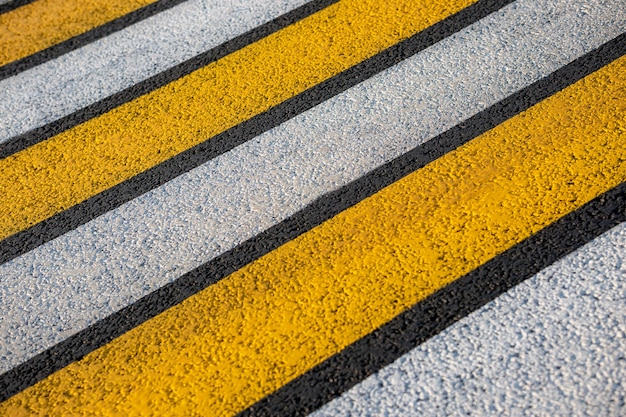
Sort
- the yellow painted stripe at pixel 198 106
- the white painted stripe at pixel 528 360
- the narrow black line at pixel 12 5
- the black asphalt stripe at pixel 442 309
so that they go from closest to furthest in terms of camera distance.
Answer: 1. the white painted stripe at pixel 528 360
2. the black asphalt stripe at pixel 442 309
3. the yellow painted stripe at pixel 198 106
4. the narrow black line at pixel 12 5

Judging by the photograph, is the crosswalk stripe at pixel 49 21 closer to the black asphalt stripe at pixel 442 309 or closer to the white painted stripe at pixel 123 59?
the white painted stripe at pixel 123 59

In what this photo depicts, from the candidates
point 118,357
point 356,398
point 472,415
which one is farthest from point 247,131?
point 472,415

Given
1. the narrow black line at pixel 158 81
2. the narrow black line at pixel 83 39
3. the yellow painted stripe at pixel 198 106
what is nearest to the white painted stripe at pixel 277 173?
the yellow painted stripe at pixel 198 106

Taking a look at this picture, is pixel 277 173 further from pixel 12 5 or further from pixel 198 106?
pixel 12 5

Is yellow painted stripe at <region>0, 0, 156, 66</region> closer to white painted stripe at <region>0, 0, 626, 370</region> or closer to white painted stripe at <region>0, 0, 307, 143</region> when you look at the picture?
white painted stripe at <region>0, 0, 307, 143</region>

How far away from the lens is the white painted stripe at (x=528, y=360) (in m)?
2.10

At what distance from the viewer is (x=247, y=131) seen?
3.08m

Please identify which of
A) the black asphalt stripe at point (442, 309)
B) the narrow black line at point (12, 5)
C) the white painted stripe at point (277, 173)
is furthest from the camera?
the narrow black line at point (12, 5)

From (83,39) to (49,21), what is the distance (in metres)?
0.27

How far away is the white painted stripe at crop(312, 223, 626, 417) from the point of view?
210cm

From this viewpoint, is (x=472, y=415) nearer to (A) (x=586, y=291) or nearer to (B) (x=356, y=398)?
(B) (x=356, y=398)

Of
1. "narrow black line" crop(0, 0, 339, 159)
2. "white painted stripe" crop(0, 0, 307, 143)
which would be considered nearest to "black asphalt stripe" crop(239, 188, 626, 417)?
"narrow black line" crop(0, 0, 339, 159)

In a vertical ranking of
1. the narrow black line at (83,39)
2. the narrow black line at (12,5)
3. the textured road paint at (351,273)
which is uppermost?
the narrow black line at (12,5)

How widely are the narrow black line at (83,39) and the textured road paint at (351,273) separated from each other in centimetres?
171
